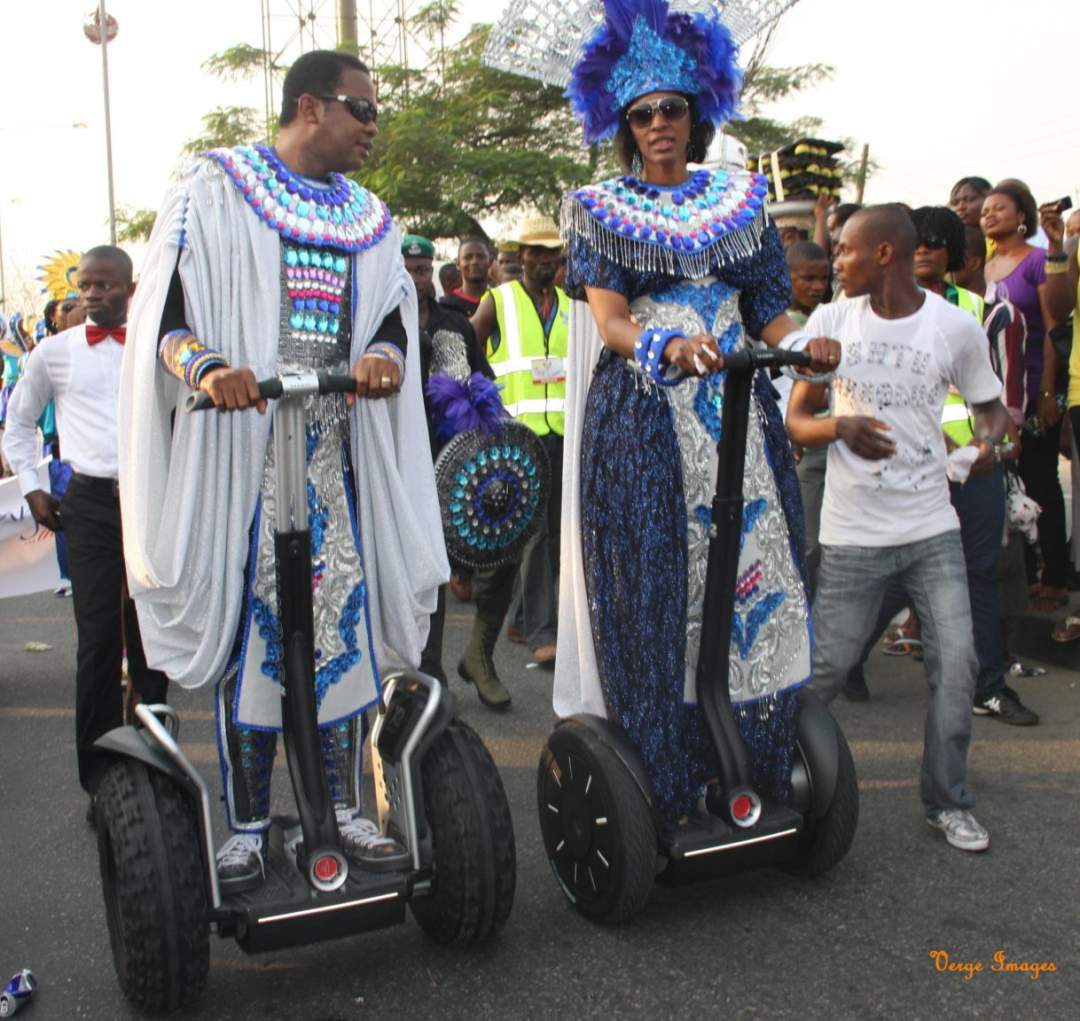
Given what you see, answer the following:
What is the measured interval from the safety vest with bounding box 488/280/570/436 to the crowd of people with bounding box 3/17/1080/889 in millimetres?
2051

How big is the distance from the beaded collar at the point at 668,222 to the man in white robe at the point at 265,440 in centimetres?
51

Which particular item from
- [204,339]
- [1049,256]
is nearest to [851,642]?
[204,339]

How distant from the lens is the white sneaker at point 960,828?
3.65 m

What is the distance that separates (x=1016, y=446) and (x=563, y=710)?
2.23m

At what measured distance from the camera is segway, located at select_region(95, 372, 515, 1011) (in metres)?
2.75

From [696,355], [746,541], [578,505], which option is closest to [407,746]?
[578,505]

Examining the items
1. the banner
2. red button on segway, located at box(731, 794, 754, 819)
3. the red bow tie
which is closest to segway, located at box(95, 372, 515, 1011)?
red button on segway, located at box(731, 794, 754, 819)

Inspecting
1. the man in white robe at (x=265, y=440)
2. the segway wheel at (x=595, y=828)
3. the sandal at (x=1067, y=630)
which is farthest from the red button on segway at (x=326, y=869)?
the sandal at (x=1067, y=630)

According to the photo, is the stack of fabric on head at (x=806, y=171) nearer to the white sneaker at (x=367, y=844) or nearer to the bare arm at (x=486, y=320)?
the bare arm at (x=486, y=320)

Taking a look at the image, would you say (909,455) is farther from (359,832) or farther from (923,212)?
(359,832)

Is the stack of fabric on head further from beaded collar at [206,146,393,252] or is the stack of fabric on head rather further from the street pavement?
beaded collar at [206,146,393,252]

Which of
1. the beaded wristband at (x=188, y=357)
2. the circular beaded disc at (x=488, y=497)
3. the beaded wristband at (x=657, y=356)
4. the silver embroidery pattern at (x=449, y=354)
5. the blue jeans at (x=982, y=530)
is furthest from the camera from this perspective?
the silver embroidery pattern at (x=449, y=354)

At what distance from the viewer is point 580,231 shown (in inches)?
127

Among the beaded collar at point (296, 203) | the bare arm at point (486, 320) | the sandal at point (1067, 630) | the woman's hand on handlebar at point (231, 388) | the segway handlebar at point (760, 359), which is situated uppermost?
the beaded collar at point (296, 203)
